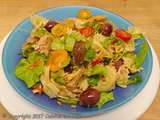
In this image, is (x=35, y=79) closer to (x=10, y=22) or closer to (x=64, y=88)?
(x=64, y=88)

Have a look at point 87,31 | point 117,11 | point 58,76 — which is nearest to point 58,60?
point 58,76

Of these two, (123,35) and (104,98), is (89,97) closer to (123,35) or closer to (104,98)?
(104,98)

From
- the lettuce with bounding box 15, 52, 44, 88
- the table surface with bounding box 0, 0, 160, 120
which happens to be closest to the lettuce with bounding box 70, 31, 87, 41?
the lettuce with bounding box 15, 52, 44, 88

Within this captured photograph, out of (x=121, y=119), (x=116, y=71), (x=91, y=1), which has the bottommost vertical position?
(x=121, y=119)

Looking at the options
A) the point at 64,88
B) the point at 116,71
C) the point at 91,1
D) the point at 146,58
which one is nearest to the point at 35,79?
the point at 64,88

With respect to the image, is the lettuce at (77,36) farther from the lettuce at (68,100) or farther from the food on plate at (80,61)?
the lettuce at (68,100)

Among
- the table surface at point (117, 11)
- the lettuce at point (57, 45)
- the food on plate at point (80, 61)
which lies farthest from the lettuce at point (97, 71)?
the table surface at point (117, 11)
